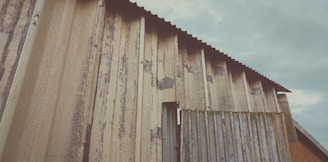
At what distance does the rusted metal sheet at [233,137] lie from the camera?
4.41 metres

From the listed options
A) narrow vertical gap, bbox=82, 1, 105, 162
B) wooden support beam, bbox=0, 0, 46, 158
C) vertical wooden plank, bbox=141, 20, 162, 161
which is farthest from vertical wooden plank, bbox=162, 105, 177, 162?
wooden support beam, bbox=0, 0, 46, 158

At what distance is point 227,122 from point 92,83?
2.56 meters

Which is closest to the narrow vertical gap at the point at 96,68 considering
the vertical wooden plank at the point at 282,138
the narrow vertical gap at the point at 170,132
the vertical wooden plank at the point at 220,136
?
the narrow vertical gap at the point at 170,132

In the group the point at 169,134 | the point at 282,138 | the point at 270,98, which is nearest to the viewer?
the point at 282,138

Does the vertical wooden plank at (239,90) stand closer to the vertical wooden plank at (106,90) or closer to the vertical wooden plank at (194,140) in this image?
the vertical wooden plank at (194,140)

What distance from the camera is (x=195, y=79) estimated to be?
5699 millimetres

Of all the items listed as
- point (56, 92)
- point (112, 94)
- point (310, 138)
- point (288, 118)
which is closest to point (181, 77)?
point (112, 94)

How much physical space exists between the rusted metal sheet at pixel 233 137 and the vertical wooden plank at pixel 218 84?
3.59 ft

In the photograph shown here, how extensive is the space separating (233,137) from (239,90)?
2.31m

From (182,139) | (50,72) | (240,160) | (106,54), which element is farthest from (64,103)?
(240,160)

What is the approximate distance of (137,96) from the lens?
14.3 ft

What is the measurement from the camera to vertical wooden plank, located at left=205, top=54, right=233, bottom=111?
5.92m

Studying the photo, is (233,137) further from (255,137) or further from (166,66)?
(166,66)

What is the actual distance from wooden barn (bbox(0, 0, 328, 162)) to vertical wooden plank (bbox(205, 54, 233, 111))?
0.09 ft
